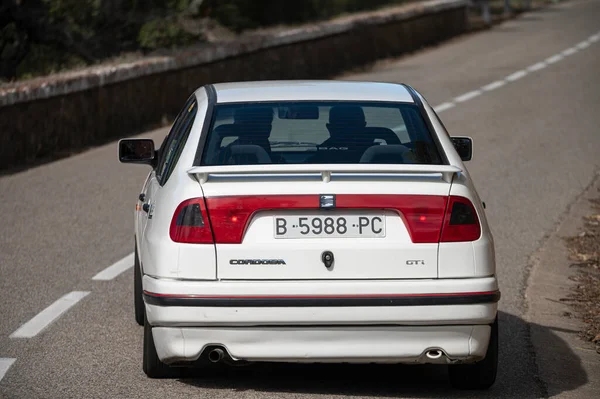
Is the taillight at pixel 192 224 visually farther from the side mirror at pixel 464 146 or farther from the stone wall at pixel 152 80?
the stone wall at pixel 152 80

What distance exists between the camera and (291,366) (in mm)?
7121

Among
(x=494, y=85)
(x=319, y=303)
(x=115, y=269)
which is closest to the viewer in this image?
(x=319, y=303)

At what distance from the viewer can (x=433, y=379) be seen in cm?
691

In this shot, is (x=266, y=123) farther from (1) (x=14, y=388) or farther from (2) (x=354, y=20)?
(2) (x=354, y=20)

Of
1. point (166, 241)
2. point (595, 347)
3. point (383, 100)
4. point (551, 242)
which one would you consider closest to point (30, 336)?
point (166, 241)

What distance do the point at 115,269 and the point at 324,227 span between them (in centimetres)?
421

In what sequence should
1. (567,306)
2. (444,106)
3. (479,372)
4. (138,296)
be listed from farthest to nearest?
(444,106), (567,306), (138,296), (479,372)

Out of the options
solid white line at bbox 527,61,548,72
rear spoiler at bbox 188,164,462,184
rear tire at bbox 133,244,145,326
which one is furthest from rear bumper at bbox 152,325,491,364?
solid white line at bbox 527,61,548,72

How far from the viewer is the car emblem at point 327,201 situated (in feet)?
19.5

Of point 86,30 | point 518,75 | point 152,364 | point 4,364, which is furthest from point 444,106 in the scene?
point 152,364

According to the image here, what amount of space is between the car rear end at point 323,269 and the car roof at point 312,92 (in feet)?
3.14

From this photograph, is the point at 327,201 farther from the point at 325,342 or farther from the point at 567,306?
the point at 567,306

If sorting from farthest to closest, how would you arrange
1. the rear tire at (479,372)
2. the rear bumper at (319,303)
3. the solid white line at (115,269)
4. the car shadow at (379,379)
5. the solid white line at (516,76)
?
the solid white line at (516,76), the solid white line at (115,269), the car shadow at (379,379), the rear tire at (479,372), the rear bumper at (319,303)

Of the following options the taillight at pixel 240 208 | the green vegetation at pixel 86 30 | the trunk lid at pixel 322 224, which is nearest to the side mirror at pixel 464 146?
the trunk lid at pixel 322 224
